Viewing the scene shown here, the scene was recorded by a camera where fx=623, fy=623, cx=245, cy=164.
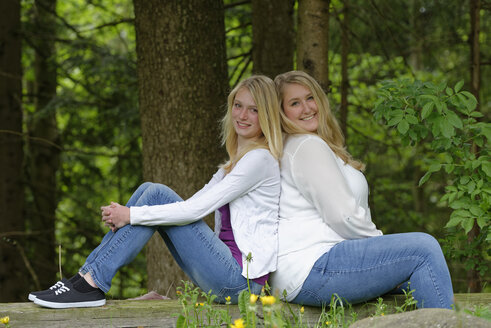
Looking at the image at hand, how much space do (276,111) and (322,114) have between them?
1.03 ft

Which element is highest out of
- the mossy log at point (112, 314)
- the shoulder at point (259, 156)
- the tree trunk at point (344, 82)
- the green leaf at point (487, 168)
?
the tree trunk at point (344, 82)

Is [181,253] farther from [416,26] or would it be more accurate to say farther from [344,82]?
[416,26]

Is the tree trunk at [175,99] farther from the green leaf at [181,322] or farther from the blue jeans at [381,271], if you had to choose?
the green leaf at [181,322]

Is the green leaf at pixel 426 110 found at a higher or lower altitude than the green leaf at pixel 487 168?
higher

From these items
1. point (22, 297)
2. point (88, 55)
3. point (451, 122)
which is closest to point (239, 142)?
point (451, 122)

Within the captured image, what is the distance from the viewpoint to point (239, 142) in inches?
144

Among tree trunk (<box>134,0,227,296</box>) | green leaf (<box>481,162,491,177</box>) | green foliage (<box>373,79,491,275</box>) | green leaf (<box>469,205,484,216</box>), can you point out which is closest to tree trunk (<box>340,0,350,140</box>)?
tree trunk (<box>134,0,227,296</box>)

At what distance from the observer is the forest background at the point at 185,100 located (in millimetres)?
4641

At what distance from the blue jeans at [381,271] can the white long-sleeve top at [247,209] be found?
271mm

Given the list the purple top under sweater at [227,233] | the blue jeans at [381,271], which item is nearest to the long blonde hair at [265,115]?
the purple top under sweater at [227,233]

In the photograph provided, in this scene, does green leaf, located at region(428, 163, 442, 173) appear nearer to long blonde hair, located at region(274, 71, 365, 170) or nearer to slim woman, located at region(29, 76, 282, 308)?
long blonde hair, located at region(274, 71, 365, 170)

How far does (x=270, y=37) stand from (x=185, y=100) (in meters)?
1.51

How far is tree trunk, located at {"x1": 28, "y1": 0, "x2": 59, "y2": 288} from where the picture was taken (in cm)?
803

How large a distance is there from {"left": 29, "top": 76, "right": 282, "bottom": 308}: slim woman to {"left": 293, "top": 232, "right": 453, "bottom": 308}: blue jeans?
0.90 ft
